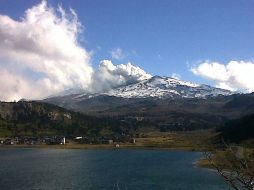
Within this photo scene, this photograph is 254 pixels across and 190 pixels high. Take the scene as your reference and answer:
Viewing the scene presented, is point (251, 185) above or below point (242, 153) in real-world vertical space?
below

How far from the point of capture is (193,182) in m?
124

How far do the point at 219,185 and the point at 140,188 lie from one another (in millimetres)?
21565

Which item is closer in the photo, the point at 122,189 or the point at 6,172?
the point at 122,189

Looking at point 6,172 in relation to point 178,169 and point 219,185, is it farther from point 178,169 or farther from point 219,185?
point 219,185

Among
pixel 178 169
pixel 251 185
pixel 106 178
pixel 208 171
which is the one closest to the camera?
pixel 251 185

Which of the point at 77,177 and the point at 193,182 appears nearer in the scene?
the point at 193,182

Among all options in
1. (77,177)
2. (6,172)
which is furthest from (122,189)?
(6,172)

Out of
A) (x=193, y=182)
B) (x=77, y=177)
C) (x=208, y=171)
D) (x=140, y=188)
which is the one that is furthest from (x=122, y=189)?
(x=208, y=171)

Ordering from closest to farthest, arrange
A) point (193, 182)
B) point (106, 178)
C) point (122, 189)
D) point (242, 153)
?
point (242, 153), point (122, 189), point (193, 182), point (106, 178)

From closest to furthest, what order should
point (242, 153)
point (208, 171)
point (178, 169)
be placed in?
point (242, 153) < point (208, 171) < point (178, 169)

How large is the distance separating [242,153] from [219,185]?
107976mm

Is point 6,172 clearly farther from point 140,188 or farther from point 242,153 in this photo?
point 242,153

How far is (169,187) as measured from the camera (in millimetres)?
115938

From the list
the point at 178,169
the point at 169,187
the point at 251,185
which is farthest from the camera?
the point at 178,169
